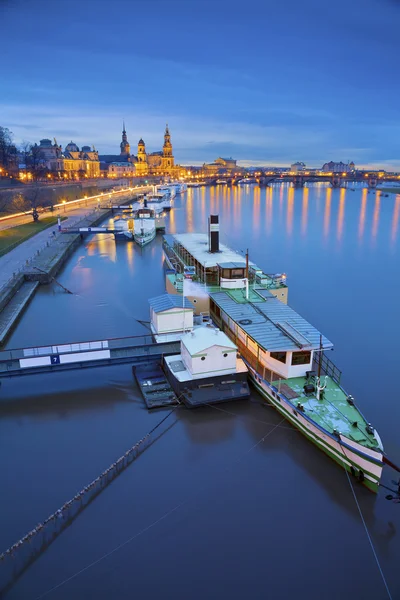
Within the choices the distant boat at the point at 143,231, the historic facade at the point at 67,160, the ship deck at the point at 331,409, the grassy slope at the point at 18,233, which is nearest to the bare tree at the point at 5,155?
the historic facade at the point at 67,160

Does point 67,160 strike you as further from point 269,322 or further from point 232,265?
point 269,322

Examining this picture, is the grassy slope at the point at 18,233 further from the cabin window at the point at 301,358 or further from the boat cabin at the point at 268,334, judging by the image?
the cabin window at the point at 301,358

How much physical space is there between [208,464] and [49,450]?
486 cm

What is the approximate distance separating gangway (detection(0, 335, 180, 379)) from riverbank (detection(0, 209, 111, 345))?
5.08m

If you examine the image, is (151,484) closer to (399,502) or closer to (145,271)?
(399,502)

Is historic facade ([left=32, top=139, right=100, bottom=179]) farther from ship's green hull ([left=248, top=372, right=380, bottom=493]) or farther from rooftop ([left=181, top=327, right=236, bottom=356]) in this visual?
ship's green hull ([left=248, top=372, right=380, bottom=493])

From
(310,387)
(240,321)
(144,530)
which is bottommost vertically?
(144,530)

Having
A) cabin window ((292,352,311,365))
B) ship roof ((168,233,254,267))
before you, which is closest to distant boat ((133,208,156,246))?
ship roof ((168,233,254,267))

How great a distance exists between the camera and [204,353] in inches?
570

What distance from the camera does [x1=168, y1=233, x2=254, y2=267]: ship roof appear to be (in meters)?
23.1

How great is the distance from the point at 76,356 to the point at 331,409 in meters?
9.14

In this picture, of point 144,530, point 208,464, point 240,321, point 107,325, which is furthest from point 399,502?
point 107,325

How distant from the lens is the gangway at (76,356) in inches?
599

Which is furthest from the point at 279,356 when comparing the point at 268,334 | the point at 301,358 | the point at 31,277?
the point at 31,277
